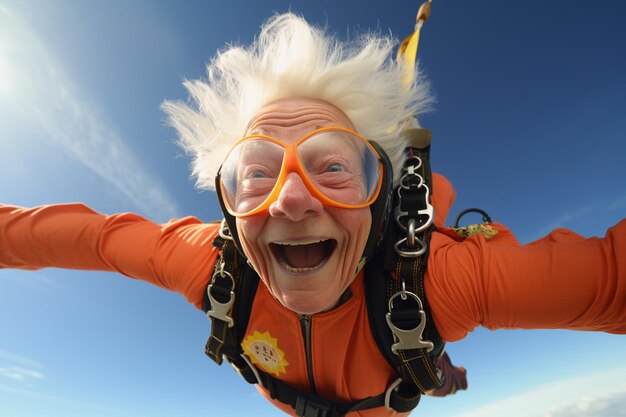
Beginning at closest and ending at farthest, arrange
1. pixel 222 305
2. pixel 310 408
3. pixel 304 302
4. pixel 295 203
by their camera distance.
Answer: pixel 295 203 < pixel 304 302 < pixel 222 305 < pixel 310 408

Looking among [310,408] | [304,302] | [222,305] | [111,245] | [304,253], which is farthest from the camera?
[111,245]

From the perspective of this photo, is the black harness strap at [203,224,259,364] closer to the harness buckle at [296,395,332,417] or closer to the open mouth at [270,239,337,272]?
the open mouth at [270,239,337,272]

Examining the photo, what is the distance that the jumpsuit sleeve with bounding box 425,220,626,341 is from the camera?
38.8 inches

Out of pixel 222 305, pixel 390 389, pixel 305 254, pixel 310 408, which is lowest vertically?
pixel 310 408

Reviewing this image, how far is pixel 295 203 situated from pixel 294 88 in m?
0.81

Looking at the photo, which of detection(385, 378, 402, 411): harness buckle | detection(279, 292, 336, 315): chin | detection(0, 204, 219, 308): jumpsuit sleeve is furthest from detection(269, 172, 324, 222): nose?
detection(385, 378, 402, 411): harness buckle

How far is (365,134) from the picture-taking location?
1.67m

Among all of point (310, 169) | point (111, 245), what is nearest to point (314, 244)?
point (310, 169)

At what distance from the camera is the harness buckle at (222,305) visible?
1527mm

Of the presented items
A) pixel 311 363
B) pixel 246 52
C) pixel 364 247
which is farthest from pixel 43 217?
pixel 364 247

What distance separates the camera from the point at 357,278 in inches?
60.4

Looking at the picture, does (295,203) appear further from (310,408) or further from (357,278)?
(310,408)

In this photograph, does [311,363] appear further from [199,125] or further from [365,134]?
[199,125]

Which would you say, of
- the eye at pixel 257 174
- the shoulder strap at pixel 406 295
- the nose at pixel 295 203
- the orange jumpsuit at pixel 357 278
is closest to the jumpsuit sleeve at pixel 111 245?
the orange jumpsuit at pixel 357 278
